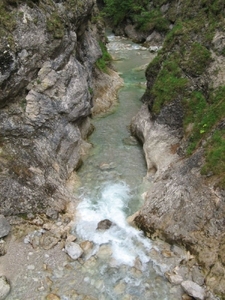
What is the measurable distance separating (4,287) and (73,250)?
2.54m

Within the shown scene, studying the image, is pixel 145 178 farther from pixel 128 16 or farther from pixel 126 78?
pixel 128 16

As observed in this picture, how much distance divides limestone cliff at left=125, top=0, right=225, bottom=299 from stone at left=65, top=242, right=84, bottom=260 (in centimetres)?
266

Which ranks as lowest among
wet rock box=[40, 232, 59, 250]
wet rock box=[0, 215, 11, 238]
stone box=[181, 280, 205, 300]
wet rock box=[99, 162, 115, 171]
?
wet rock box=[40, 232, 59, 250]

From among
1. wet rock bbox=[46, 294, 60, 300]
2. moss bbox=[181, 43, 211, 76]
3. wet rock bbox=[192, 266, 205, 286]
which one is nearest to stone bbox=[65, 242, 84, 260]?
wet rock bbox=[46, 294, 60, 300]

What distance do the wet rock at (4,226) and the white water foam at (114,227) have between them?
2673 millimetres

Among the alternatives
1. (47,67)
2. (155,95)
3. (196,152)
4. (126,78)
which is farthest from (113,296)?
(126,78)

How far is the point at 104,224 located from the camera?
12.0m

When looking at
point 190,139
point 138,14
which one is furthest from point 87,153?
point 138,14

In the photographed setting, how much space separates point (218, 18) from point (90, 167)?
10.4 metres

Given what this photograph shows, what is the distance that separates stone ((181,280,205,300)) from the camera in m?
9.16

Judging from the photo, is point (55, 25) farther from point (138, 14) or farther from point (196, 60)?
point (138, 14)

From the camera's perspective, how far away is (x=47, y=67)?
45.5 ft

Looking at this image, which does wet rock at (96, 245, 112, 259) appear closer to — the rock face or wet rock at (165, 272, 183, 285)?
wet rock at (165, 272, 183, 285)

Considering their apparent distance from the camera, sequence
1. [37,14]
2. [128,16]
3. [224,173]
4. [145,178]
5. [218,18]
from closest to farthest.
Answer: [224,173] → [37,14] → [145,178] → [218,18] → [128,16]
